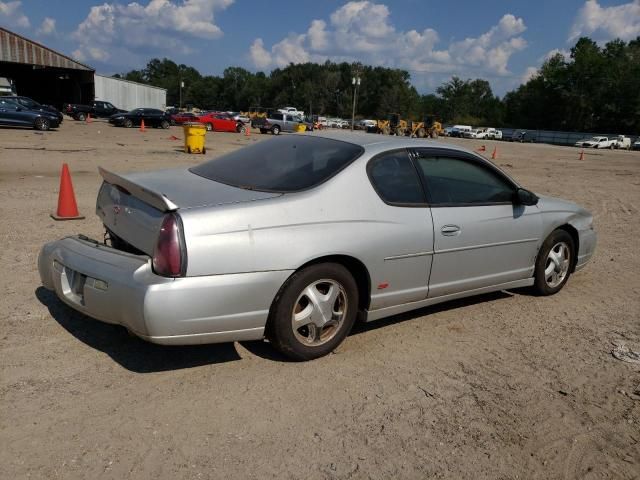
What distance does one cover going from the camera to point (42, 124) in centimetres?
2492

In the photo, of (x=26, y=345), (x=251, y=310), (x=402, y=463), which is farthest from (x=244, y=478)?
(x=26, y=345)

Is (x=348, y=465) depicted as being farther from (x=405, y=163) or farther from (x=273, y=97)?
(x=273, y=97)

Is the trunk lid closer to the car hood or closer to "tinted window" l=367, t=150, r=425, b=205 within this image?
the car hood

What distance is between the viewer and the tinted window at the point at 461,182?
4184 mm

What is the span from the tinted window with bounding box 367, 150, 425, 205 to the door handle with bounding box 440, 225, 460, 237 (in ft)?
0.87

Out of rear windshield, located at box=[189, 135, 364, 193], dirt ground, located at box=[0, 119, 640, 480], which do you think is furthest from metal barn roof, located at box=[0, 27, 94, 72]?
rear windshield, located at box=[189, 135, 364, 193]

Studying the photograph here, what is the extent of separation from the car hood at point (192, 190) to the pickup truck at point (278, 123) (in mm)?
36620

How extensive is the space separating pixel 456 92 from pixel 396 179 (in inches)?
4533

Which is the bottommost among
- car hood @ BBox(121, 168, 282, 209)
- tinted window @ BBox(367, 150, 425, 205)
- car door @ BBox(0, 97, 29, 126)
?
car door @ BBox(0, 97, 29, 126)

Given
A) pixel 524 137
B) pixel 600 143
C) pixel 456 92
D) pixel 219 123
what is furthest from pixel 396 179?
pixel 456 92

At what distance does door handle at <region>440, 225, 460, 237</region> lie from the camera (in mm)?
4082

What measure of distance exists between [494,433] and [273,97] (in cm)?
13353

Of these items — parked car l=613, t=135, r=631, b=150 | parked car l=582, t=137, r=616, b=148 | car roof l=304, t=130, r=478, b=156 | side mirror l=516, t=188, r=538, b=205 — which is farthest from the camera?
parked car l=613, t=135, r=631, b=150

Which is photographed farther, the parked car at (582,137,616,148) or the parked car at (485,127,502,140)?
the parked car at (485,127,502,140)
